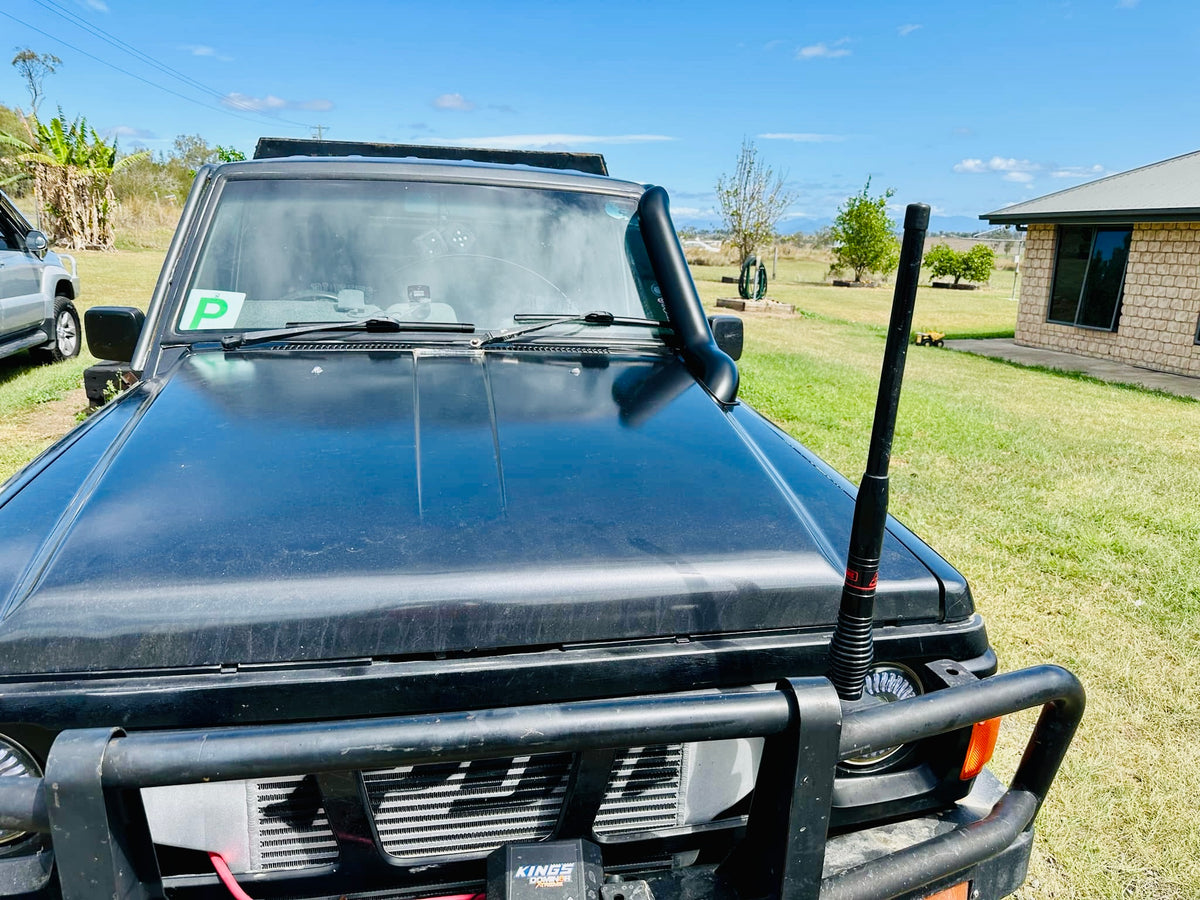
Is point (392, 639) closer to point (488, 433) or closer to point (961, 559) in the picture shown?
point (488, 433)

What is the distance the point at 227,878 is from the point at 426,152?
374cm

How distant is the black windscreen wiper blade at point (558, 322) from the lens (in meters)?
2.74

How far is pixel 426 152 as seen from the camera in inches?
173

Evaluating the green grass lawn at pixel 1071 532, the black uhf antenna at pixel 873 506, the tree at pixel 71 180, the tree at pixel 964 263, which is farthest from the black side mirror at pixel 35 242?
the tree at pixel 964 263

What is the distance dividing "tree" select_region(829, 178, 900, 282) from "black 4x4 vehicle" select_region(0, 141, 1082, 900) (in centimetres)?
3363

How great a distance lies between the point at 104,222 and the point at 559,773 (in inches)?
1254

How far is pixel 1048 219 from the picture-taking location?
1608 cm

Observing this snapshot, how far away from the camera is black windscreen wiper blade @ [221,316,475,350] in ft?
8.71

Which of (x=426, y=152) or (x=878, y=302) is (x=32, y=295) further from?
(x=878, y=302)

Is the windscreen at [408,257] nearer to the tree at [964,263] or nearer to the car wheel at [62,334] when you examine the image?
the car wheel at [62,334]

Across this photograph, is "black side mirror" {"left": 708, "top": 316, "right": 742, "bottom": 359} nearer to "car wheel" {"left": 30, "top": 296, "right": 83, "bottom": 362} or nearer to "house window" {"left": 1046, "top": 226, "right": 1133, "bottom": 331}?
"car wheel" {"left": 30, "top": 296, "right": 83, "bottom": 362}

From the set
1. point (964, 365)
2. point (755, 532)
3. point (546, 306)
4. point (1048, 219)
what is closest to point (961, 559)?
point (546, 306)

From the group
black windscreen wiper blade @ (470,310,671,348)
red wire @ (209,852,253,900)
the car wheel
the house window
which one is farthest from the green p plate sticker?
the house window

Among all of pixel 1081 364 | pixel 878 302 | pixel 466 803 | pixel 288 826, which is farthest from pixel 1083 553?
pixel 878 302
